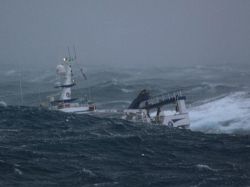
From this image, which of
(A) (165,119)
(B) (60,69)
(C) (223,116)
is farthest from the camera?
(C) (223,116)

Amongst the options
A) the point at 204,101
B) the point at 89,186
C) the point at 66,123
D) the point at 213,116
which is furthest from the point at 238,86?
the point at 89,186

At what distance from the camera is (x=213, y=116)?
8694cm

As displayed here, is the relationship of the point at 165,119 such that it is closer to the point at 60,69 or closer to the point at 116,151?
the point at 60,69

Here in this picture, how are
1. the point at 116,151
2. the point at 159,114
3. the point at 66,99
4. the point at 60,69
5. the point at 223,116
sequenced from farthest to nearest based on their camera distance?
the point at 223,116 → the point at 60,69 → the point at 66,99 → the point at 159,114 → the point at 116,151

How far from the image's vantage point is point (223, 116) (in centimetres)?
8688

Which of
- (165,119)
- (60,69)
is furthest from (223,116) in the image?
(60,69)

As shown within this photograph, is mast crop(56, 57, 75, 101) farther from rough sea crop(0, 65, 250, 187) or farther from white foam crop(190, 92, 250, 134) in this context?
white foam crop(190, 92, 250, 134)

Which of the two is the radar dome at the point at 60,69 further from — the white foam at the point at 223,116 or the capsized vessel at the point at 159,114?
the white foam at the point at 223,116

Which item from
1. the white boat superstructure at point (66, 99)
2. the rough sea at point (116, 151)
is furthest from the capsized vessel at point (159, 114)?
the white boat superstructure at point (66, 99)

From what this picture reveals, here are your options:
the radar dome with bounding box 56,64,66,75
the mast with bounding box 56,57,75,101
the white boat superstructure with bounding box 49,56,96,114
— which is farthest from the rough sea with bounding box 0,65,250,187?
the radar dome with bounding box 56,64,66,75

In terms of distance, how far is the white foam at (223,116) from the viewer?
260 ft

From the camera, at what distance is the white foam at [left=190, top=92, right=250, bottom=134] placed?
79.1 metres

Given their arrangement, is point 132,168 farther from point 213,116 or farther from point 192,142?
point 213,116

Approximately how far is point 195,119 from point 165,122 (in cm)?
1187
